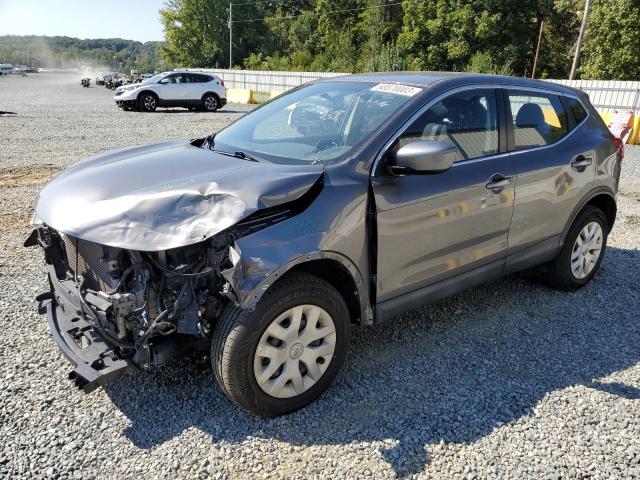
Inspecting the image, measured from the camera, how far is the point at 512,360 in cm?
348

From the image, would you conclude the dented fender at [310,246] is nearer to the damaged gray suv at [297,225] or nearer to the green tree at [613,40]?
the damaged gray suv at [297,225]

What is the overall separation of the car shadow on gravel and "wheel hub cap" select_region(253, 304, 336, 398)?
21 centimetres

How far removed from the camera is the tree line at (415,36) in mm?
33688

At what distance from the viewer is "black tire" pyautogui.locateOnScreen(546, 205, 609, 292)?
4.35 metres

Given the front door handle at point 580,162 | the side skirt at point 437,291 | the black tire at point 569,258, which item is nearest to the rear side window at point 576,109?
the front door handle at point 580,162

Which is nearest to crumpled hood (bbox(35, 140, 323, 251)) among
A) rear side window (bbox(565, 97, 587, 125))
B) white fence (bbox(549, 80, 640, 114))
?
rear side window (bbox(565, 97, 587, 125))

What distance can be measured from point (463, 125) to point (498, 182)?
1.51 feet

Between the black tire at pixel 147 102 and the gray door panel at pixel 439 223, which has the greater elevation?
the gray door panel at pixel 439 223

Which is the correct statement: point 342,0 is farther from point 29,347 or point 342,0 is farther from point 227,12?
point 29,347

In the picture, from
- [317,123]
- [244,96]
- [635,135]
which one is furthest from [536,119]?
[244,96]

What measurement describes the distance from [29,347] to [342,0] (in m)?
61.8

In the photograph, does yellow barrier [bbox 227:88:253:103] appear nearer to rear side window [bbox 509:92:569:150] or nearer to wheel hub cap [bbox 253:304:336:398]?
rear side window [bbox 509:92:569:150]

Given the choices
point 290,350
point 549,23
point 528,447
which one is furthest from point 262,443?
point 549,23

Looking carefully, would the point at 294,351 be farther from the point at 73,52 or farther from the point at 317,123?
the point at 73,52
